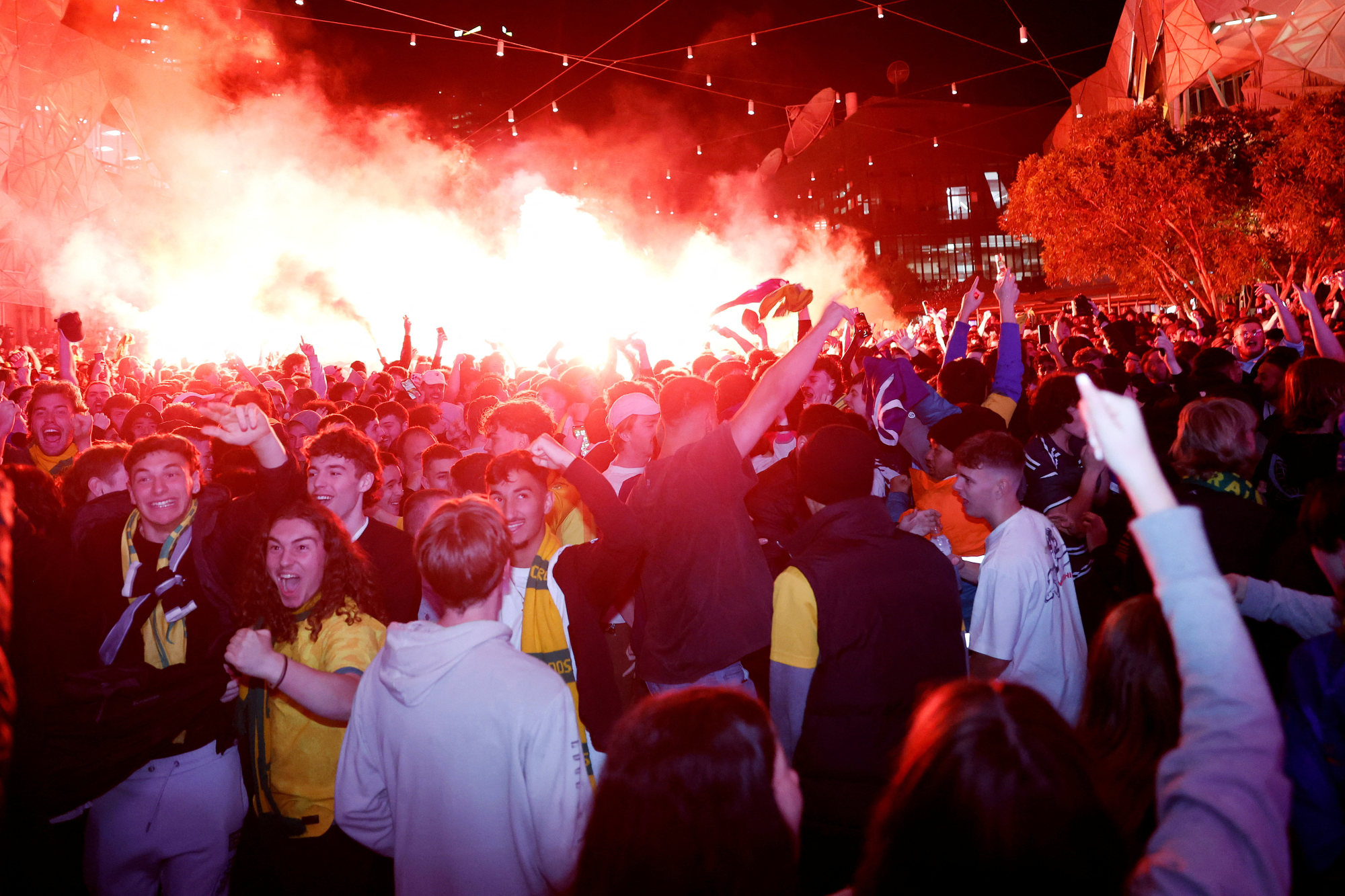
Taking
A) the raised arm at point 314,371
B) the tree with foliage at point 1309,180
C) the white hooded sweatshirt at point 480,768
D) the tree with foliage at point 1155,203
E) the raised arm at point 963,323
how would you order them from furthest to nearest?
the tree with foliage at point 1155,203
the tree with foliage at point 1309,180
the raised arm at point 314,371
the raised arm at point 963,323
the white hooded sweatshirt at point 480,768

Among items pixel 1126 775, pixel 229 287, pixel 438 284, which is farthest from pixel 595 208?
pixel 1126 775

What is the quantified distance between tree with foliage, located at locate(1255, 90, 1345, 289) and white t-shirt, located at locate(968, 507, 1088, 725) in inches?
945

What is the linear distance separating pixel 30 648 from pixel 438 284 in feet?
84.9

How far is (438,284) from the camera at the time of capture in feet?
91.3

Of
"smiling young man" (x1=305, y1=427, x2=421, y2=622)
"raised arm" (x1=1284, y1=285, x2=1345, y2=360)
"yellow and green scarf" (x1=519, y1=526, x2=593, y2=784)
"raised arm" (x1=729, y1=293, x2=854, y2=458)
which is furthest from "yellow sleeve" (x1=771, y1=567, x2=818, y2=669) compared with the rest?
"raised arm" (x1=1284, y1=285, x2=1345, y2=360)

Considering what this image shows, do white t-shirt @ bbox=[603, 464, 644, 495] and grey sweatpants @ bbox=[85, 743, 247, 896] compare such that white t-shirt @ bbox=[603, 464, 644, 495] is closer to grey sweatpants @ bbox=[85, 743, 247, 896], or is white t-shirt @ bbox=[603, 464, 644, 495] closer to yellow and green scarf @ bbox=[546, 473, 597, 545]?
yellow and green scarf @ bbox=[546, 473, 597, 545]

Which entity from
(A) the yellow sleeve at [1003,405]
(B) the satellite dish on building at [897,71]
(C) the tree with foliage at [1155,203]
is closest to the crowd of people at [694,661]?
(A) the yellow sleeve at [1003,405]

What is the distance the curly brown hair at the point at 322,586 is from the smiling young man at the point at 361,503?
1.34 ft

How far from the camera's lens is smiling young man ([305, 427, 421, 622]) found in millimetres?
3938

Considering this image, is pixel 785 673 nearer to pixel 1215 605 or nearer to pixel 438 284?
pixel 1215 605

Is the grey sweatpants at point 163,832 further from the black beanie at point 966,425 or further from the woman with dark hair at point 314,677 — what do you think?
the black beanie at point 966,425

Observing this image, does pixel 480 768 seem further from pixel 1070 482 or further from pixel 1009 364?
pixel 1009 364

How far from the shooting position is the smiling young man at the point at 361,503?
3938 millimetres

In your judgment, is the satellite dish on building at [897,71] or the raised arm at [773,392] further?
the satellite dish on building at [897,71]
